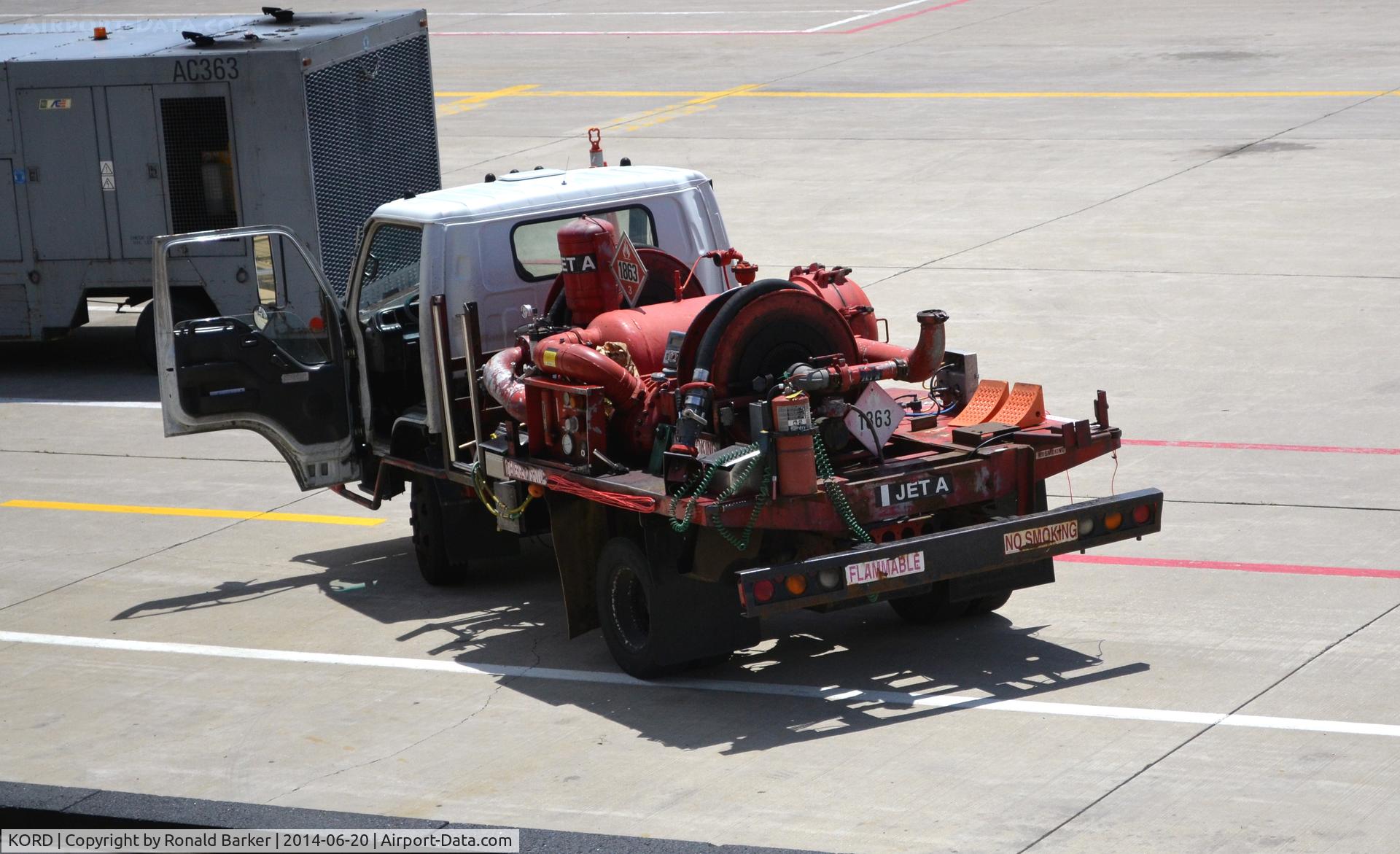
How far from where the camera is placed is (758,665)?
8891 millimetres

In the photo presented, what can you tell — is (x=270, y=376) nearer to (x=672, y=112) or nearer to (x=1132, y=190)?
(x=1132, y=190)

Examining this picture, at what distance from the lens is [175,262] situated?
16.7m

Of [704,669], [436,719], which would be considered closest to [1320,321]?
[704,669]

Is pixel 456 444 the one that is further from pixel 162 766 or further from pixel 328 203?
pixel 328 203

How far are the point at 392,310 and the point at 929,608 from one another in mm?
3657

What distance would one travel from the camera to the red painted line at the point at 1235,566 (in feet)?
31.7

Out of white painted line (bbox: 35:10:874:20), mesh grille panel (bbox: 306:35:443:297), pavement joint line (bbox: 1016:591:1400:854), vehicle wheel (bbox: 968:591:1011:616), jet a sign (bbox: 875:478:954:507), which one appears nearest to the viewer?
pavement joint line (bbox: 1016:591:1400:854)

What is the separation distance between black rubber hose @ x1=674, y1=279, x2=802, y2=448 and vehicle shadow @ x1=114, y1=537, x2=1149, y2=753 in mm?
1264

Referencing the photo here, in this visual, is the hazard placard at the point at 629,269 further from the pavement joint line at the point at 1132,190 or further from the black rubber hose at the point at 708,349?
the pavement joint line at the point at 1132,190

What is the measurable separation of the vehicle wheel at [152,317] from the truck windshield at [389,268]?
6.12 meters

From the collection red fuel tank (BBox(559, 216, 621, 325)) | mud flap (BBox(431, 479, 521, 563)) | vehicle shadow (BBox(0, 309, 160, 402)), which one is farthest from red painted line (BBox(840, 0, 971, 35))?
red fuel tank (BBox(559, 216, 621, 325))

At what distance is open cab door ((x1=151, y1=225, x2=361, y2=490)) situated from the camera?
34.1 feet

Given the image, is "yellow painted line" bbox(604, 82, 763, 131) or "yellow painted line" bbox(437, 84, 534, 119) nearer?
"yellow painted line" bbox(604, 82, 763, 131)

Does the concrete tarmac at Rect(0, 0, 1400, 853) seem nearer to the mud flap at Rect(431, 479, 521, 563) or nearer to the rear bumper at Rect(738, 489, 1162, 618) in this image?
the mud flap at Rect(431, 479, 521, 563)
